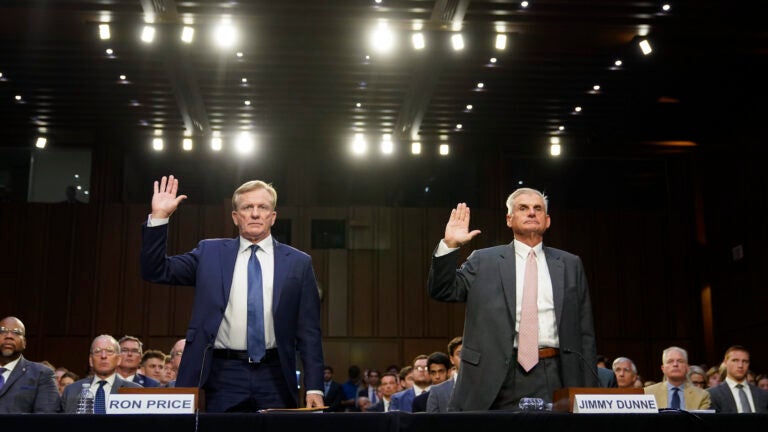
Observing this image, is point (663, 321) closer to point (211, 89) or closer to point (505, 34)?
point (505, 34)

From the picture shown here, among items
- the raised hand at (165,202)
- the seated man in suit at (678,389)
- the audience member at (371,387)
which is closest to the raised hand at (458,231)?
the raised hand at (165,202)

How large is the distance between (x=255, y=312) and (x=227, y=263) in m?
0.25

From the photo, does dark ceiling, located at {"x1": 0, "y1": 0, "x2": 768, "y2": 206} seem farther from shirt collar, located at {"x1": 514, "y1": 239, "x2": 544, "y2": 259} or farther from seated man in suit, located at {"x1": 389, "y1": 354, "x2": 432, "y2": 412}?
shirt collar, located at {"x1": 514, "y1": 239, "x2": 544, "y2": 259}

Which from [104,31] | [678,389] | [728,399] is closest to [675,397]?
[678,389]

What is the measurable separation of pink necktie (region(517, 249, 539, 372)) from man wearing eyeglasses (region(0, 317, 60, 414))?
3.46m

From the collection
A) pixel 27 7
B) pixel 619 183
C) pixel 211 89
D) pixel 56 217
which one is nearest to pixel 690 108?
pixel 619 183

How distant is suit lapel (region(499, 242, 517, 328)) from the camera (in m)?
3.19

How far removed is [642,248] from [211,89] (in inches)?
293

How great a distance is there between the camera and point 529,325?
3145 millimetres

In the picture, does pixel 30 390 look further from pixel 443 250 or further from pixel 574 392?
pixel 574 392

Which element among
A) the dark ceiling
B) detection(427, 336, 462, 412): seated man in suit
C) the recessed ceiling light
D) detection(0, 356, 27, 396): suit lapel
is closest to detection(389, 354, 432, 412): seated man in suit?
detection(427, 336, 462, 412): seated man in suit

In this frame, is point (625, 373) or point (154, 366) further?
point (154, 366)

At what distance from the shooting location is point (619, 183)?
1408 cm

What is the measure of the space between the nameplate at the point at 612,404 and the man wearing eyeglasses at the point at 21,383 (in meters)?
4.05
